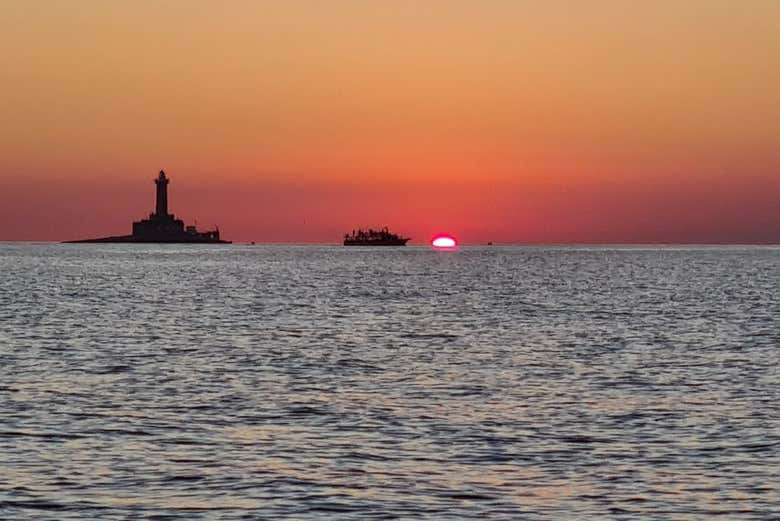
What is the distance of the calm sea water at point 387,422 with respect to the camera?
21.7m

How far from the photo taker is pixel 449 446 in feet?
87.2

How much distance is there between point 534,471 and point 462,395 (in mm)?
11302

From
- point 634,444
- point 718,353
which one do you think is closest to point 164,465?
point 634,444

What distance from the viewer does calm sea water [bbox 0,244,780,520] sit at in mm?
21688

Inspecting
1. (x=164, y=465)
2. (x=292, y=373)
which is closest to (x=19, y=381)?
(x=292, y=373)

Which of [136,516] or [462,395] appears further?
[462,395]

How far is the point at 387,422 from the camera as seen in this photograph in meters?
30.0

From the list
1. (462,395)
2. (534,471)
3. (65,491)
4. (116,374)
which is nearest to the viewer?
(65,491)

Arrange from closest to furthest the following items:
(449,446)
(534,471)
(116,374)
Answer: (534,471) < (449,446) < (116,374)

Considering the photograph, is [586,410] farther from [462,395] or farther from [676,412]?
[462,395]

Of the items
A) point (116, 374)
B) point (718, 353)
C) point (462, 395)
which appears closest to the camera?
point (462, 395)

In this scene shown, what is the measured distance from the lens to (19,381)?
37.2m

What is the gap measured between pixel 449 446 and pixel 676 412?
290 inches

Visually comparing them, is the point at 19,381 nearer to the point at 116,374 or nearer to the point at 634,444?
the point at 116,374
